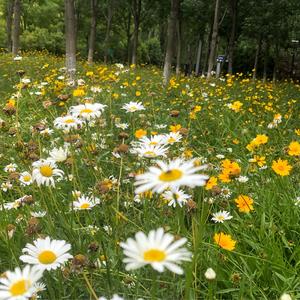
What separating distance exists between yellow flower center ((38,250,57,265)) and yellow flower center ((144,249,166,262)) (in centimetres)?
43

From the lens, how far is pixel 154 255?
737mm

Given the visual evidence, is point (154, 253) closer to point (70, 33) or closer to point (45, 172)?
point (45, 172)

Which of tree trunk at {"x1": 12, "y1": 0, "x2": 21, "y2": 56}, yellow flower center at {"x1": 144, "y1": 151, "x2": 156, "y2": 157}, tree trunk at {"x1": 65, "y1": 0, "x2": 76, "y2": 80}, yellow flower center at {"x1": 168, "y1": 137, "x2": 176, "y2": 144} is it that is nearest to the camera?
yellow flower center at {"x1": 144, "y1": 151, "x2": 156, "y2": 157}

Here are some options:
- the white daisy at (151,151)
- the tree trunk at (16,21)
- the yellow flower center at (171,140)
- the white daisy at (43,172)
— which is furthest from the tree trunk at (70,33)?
the white daisy at (151,151)

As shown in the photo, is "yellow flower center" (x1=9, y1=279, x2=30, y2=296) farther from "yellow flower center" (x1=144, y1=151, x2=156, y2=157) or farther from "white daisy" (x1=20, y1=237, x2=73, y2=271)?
"yellow flower center" (x1=144, y1=151, x2=156, y2=157)

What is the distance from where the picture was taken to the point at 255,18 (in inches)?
651

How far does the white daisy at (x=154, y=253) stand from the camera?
2.31 feet

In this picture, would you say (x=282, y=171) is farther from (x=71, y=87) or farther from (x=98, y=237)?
(x=71, y=87)

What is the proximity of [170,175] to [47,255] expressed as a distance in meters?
0.43

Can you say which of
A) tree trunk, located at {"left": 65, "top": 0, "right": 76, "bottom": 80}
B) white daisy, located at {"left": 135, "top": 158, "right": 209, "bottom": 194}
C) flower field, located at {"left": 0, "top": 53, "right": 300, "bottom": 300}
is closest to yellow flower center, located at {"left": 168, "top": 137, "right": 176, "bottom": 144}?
flower field, located at {"left": 0, "top": 53, "right": 300, "bottom": 300}

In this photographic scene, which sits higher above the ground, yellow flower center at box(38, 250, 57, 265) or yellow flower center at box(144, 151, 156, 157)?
yellow flower center at box(144, 151, 156, 157)

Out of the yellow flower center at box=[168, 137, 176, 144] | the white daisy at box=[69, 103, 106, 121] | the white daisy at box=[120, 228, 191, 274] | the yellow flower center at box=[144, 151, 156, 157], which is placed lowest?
the yellow flower center at box=[168, 137, 176, 144]

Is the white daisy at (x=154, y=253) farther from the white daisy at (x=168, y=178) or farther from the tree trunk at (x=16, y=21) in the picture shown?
the tree trunk at (x=16, y=21)

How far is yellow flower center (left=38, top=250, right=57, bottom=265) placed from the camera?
1.08 metres
